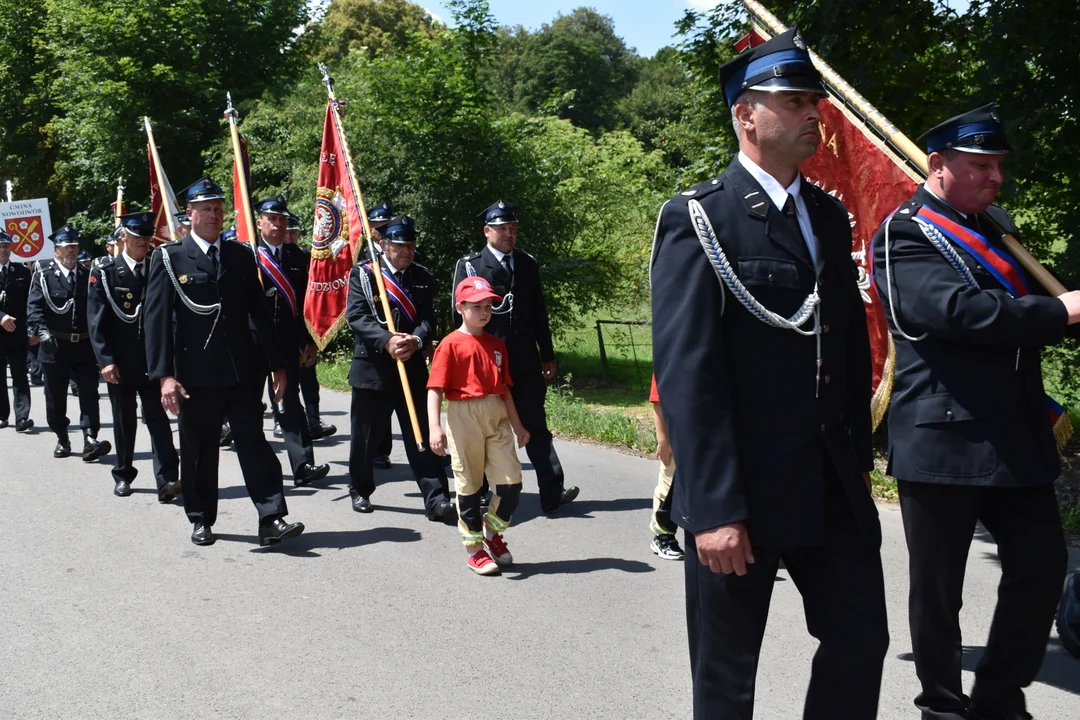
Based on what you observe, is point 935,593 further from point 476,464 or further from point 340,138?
point 340,138

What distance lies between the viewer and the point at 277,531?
23.7ft

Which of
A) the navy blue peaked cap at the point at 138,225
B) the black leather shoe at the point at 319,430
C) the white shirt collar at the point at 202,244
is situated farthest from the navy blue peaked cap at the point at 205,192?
the black leather shoe at the point at 319,430

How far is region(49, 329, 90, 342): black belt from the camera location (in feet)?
37.8

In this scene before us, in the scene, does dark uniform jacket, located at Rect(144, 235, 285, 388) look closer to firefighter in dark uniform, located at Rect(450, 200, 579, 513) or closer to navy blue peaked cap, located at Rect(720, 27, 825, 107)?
firefighter in dark uniform, located at Rect(450, 200, 579, 513)

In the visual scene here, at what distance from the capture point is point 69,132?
104ft

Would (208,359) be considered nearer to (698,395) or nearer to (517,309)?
(517,309)

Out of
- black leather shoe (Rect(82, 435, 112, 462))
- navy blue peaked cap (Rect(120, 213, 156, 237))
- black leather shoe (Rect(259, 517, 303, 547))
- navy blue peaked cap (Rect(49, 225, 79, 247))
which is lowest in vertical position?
black leather shoe (Rect(259, 517, 303, 547))

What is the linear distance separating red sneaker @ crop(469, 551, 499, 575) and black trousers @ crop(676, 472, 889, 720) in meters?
3.48

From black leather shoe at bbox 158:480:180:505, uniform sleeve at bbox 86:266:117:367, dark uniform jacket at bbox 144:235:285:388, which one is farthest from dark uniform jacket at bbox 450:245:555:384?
uniform sleeve at bbox 86:266:117:367

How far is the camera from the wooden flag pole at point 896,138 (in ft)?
13.0

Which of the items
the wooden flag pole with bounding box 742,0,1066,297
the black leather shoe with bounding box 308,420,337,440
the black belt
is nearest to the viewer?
the wooden flag pole with bounding box 742,0,1066,297

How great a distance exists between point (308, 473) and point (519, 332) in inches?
98.2

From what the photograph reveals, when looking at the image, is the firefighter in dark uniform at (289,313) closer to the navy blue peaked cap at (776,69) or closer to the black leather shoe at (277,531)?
the black leather shoe at (277,531)

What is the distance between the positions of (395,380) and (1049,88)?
4947mm
